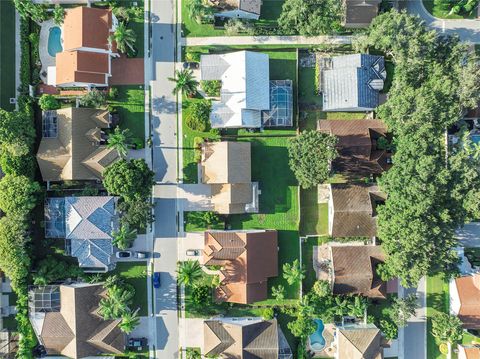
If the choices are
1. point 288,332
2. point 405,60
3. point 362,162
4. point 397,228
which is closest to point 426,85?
point 405,60


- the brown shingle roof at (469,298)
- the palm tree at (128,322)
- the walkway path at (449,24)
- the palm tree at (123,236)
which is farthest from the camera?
the walkway path at (449,24)

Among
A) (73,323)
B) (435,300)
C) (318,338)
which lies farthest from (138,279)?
(435,300)

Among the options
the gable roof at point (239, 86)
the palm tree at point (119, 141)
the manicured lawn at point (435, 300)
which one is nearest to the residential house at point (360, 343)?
the manicured lawn at point (435, 300)

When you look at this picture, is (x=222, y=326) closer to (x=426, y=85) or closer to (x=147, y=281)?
(x=147, y=281)

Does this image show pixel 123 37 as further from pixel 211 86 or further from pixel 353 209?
pixel 353 209

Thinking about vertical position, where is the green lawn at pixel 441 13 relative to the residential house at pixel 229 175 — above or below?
above

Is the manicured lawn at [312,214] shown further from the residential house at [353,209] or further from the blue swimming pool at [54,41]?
the blue swimming pool at [54,41]

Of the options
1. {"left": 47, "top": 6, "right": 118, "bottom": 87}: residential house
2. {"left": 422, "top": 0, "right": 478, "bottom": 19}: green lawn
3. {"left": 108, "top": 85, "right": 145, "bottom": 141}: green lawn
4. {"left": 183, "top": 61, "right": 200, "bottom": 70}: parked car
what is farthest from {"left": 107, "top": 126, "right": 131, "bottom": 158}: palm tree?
{"left": 422, "top": 0, "right": 478, "bottom": 19}: green lawn
